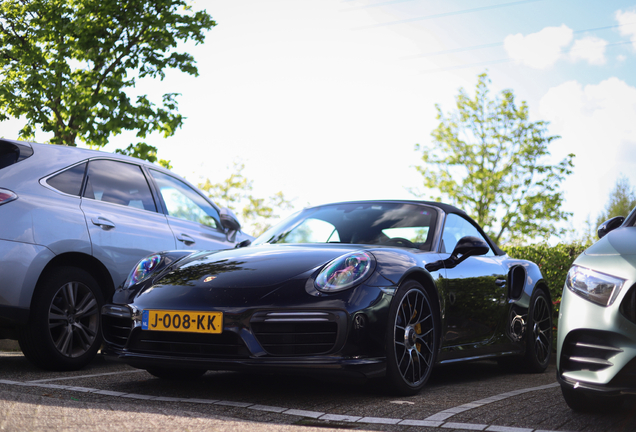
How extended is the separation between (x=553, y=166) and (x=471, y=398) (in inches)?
1266

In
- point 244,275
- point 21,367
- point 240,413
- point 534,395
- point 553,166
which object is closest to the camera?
point 240,413

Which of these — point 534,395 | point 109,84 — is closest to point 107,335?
point 534,395

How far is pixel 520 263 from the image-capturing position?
6.12 metres

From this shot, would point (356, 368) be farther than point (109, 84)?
No

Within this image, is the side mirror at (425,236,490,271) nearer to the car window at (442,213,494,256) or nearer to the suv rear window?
the car window at (442,213,494,256)

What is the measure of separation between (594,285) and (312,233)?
257 centimetres

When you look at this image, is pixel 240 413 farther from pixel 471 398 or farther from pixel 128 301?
pixel 471 398

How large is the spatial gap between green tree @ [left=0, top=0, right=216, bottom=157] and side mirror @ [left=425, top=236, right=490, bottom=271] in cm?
873

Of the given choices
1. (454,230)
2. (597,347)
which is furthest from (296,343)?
(454,230)

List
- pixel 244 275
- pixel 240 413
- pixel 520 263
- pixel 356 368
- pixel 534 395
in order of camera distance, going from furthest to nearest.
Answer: pixel 520 263 < pixel 534 395 < pixel 244 275 < pixel 356 368 < pixel 240 413

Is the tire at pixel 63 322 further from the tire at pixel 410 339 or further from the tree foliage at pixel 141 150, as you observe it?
→ the tree foliage at pixel 141 150

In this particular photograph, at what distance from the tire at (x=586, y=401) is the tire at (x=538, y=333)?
2.34 meters

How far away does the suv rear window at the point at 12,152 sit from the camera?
4.92 metres

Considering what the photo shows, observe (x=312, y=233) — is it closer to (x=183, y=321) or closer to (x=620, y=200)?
(x=183, y=321)
